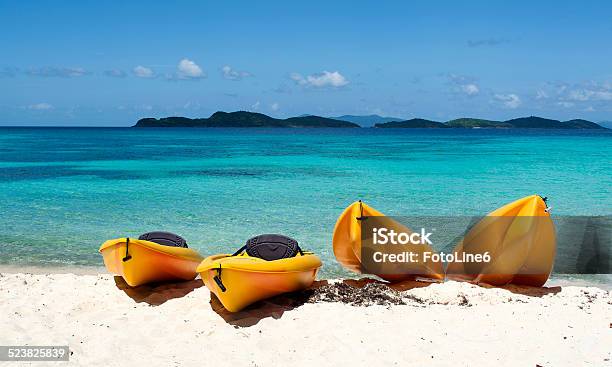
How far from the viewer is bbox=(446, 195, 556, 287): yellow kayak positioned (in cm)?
768

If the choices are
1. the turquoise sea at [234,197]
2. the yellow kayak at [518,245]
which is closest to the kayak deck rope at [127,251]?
the turquoise sea at [234,197]

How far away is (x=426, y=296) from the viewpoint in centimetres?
736

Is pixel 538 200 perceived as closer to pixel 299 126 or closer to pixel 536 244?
pixel 536 244

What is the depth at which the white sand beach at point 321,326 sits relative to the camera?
5.30m

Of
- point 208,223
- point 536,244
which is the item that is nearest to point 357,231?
point 536,244

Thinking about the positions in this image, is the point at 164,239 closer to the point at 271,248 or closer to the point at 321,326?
the point at 271,248

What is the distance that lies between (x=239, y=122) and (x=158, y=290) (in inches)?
6133

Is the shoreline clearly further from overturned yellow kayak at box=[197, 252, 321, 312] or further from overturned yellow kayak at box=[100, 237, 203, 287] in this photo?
overturned yellow kayak at box=[100, 237, 203, 287]

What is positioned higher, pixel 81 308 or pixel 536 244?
pixel 536 244

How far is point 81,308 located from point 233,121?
158 meters

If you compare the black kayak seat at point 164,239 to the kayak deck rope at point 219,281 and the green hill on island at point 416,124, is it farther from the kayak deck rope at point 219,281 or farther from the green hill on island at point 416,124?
the green hill on island at point 416,124

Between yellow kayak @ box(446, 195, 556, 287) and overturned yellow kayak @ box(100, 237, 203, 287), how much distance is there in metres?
3.99

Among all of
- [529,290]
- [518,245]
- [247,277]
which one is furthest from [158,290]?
[529,290]

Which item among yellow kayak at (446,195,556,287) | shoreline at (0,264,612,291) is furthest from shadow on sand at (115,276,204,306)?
yellow kayak at (446,195,556,287)
